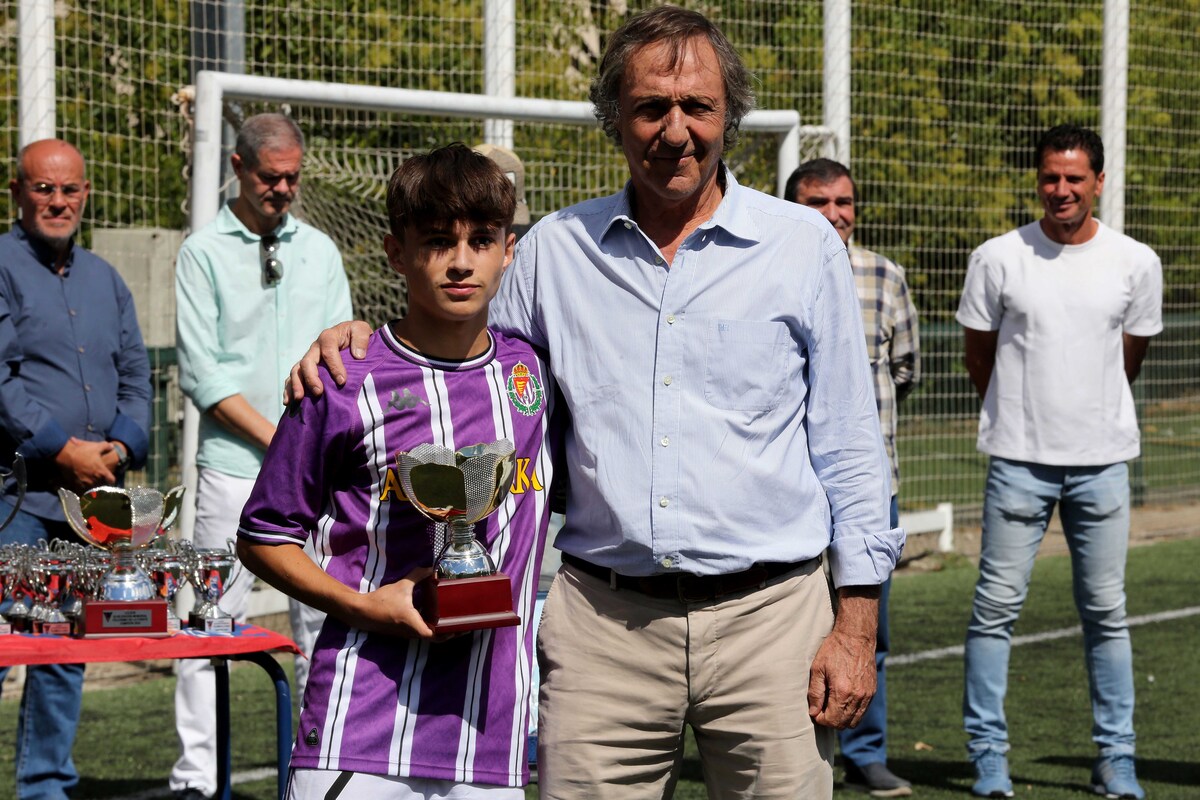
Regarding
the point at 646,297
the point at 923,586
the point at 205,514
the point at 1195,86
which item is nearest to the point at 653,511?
the point at 646,297

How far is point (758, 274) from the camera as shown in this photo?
3.01 metres

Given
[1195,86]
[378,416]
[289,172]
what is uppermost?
[1195,86]

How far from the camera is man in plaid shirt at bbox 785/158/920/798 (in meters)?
5.84

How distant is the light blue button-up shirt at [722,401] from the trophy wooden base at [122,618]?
3.58 ft

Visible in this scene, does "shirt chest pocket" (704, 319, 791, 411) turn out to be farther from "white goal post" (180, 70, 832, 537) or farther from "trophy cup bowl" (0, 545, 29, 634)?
"white goal post" (180, 70, 832, 537)

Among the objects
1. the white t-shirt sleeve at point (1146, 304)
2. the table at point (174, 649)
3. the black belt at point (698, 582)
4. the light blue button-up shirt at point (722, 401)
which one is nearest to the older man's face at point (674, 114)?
the light blue button-up shirt at point (722, 401)

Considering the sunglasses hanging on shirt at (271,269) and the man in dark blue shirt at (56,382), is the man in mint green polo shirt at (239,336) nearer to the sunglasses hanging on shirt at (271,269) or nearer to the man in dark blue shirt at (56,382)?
the sunglasses hanging on shirt at (271,269)

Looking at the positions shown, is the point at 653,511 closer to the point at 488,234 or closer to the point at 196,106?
the point at 488,234

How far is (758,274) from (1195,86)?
38.7 ft

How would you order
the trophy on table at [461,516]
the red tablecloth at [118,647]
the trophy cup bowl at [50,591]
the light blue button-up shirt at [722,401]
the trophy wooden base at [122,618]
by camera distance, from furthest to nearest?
the trophy cup bowl at [50,591] < the trophy wooden base at [122,618] < the red tablecloth at [118,647] < the light blue button-up shirt at [722,401] < the trophy on table at [461,516]

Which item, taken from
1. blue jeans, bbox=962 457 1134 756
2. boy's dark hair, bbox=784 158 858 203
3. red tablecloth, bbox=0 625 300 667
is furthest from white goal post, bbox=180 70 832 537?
red tablecloth, bbox=0 625 300 667

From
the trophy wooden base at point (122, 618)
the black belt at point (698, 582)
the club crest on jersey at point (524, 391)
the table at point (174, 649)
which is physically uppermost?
the club crest on jersey at point (524, 391)

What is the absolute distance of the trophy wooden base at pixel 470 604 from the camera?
2676 millimetres

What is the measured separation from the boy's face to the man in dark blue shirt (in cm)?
274
